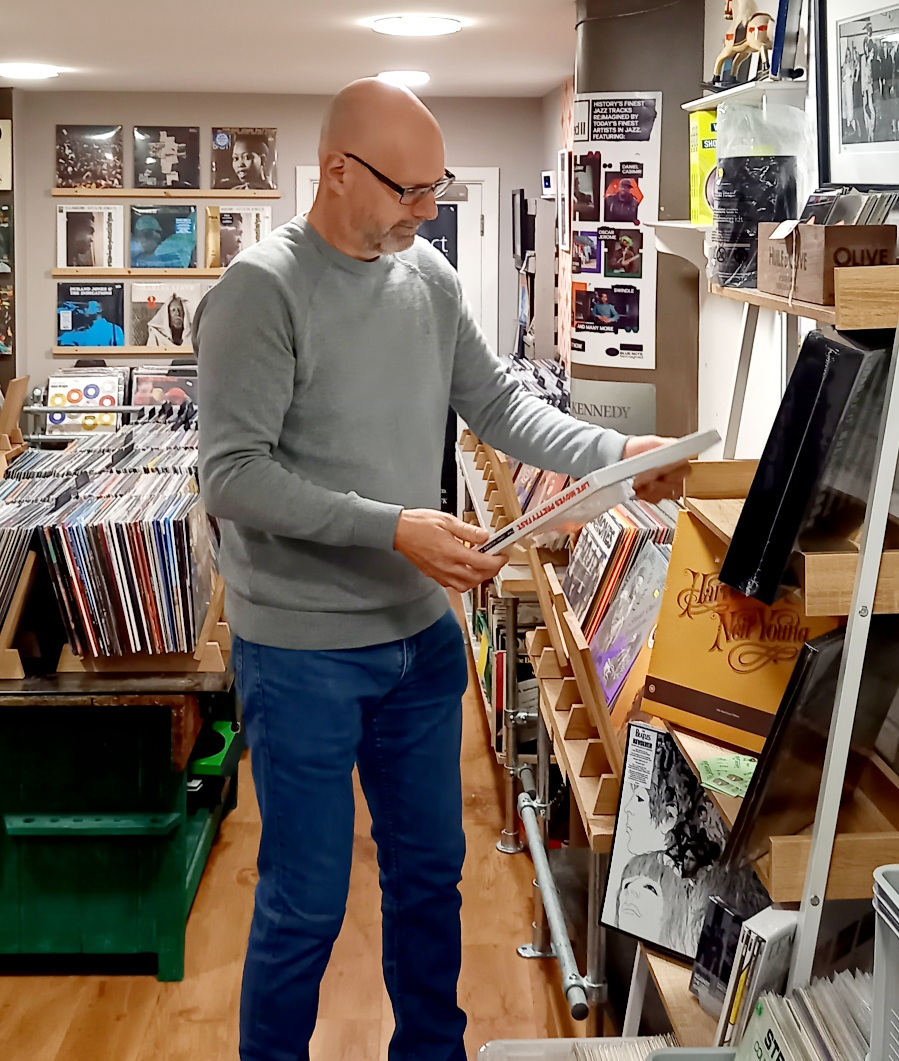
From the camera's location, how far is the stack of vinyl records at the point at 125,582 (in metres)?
2.41

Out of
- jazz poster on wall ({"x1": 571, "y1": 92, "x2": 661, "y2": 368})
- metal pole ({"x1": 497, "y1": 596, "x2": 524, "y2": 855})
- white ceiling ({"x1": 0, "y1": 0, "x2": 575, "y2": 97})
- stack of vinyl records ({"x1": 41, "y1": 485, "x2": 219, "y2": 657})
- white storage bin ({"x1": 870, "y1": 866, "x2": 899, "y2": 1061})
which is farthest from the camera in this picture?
white ceiling ({"x1": 0, "y1": 0, "x2": 575, "y2": 97})

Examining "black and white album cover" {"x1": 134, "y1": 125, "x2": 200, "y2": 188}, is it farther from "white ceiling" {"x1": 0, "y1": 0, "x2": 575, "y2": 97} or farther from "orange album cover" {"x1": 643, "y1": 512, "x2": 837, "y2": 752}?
"orange album cover" {"x1": 643, "y1": 512, "x2": 837, "y2": 752}

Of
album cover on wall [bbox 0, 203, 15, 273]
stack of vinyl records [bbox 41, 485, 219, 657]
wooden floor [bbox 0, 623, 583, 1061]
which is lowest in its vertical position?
wooden floor [bbox 0, 623, 583, 1061]

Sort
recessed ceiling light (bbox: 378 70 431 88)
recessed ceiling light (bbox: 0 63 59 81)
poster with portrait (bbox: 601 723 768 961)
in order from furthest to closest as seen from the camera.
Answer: recessed ceiling light (bbox: 378 70 431 88) → recessed ceiling light (bbox: 0 63 59 81) → poster with portrait (bbox: 601 723 768 961)

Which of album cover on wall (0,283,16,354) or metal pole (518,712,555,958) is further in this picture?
album cover on wall (0,283,16,354)

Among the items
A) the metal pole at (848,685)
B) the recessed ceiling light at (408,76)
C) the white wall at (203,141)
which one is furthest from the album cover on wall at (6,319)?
the metal pole at (848,685)

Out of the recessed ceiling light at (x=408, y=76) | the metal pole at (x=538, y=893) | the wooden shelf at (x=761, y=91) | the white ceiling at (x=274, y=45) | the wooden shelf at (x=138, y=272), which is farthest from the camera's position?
the wooden shelf at (x=138, y=272)

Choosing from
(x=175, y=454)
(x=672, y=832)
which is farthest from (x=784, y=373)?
(x=175, y=454)

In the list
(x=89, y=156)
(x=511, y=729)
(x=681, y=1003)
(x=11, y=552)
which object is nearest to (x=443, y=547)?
(x=681, y=1003)

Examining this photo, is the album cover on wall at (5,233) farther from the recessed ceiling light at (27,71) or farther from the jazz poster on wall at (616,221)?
the jazz poster on wall at (616,221)

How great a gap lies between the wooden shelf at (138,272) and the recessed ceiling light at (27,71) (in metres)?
1.01

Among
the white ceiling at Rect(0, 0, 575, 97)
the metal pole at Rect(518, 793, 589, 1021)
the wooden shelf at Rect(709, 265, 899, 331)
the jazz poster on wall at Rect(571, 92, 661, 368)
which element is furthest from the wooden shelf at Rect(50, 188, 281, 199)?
the wooden shelf at Rect(709, 265, 899, 331)

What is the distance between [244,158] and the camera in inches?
246

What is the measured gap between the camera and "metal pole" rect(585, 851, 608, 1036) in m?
2.10
